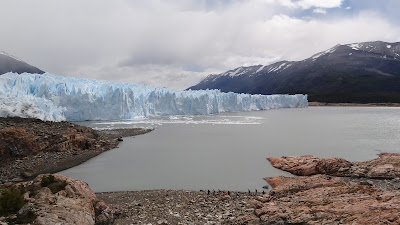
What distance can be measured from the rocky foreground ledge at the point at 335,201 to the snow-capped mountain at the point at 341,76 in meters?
70.5

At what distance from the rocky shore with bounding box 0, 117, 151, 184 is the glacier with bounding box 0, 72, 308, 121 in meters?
6.80

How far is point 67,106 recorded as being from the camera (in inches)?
1297

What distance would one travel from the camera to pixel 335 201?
18.9 ft

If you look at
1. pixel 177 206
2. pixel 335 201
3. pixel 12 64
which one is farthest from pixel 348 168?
pixel 12 64

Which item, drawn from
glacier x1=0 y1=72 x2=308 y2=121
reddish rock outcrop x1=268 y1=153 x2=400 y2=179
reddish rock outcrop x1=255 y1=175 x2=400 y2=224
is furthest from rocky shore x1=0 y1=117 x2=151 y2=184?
reddish rock outcrop x1=268 y1=153 x2=400 y2=179

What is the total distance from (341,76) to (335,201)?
120043mm

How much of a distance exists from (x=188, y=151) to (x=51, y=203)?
10.7 m

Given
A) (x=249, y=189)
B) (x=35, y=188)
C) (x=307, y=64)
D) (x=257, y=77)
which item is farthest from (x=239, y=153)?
(x=257, y=77)

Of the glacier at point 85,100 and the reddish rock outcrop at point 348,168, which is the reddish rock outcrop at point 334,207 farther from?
the glacier at point 85,100

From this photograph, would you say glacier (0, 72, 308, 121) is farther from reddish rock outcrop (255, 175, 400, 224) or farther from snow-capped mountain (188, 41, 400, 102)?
snow-capped mountain (188, 41, 400, 102)

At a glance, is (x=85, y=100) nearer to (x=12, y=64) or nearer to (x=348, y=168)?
(x=348, y=168)

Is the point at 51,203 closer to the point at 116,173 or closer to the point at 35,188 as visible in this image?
the point at 35,188

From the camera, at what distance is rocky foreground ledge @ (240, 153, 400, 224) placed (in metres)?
4.84

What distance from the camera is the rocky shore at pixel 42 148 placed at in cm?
1161
